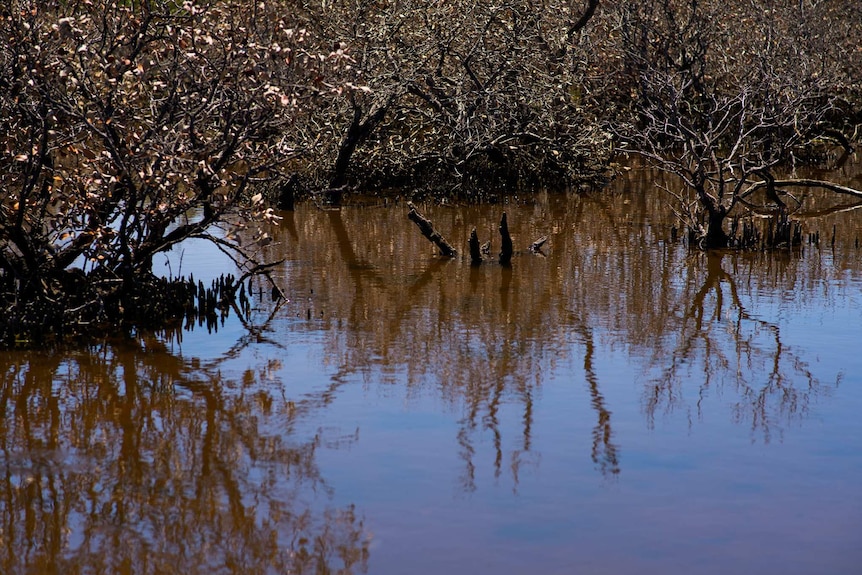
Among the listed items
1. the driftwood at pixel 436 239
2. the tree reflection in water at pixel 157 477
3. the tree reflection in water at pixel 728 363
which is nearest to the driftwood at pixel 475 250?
the driftwood at pixel 436 239

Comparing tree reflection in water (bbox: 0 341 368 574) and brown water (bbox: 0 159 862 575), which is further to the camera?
brown water (bbox: 0 159 862 575)

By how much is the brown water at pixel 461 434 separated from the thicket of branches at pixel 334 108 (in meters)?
0.99

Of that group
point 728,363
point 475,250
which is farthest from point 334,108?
point 728,363

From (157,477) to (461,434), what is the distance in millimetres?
1750

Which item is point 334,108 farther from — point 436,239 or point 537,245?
point 537,245

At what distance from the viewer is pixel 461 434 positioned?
21.5 feet

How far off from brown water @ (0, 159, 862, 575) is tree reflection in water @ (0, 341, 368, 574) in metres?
0.02

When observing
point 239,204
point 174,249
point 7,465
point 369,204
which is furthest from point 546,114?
point 7,465

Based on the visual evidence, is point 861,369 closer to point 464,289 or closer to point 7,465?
point 464,289

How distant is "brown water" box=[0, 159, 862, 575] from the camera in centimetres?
505

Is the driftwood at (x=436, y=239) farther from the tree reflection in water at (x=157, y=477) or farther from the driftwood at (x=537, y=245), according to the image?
the tree reflection in water at (x=157, y=477)

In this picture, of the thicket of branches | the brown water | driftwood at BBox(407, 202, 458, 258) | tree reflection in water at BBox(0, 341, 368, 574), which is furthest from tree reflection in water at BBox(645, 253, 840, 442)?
the thicket of branches

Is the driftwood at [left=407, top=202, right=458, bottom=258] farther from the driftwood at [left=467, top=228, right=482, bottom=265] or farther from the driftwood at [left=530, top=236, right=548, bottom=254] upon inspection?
the driftwood at [left=530, top=236, right=548, bottom=254]

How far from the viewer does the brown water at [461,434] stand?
5047 mm
